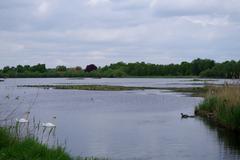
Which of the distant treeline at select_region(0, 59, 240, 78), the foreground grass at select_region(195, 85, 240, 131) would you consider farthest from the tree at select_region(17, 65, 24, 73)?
the foreground grass at select_region(195, 85, 240, 131)

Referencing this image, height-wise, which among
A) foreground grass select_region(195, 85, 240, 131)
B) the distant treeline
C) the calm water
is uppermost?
the distant treeline

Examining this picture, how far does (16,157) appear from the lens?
29.6 ft

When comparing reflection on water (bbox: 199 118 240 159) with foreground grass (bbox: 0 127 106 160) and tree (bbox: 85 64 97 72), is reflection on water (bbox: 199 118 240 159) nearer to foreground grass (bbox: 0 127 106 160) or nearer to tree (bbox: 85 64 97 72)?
foreground grass (bbox: 0 127 106 160)

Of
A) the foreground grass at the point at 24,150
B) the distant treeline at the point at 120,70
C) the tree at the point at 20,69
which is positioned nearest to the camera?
the foreground grass at the point at 24,150

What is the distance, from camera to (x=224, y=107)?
2211 cm

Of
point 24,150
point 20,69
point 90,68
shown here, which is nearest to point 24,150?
point 24,150

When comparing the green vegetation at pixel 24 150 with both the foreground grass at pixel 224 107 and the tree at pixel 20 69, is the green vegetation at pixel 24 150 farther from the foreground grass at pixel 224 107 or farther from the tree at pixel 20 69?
the tree at pixel 20 69

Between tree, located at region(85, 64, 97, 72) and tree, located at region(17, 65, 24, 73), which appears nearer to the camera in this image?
tree, located at region(17, 65, 24, 73)

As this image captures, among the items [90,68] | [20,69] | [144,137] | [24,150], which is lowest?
[144,137]

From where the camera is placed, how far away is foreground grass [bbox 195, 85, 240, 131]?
20234 millimetres

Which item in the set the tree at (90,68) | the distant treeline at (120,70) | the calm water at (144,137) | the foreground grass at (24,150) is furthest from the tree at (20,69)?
the foreground grass at (24,150)

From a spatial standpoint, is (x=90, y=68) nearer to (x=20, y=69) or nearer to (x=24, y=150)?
(x=20, y=69)

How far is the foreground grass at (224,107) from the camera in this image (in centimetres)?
2023

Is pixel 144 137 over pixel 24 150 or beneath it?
beneath
